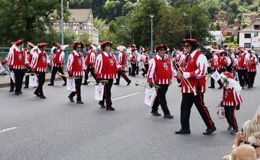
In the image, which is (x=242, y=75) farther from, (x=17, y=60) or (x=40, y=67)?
(x=17, y=60)

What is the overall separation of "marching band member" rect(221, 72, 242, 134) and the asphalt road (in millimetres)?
274

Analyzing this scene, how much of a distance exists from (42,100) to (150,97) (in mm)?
4756

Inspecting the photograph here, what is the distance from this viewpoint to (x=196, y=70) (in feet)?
27.5

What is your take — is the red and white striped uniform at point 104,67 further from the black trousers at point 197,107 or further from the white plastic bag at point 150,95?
the black trousers at point 197,107

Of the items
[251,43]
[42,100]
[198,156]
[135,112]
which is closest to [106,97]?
[135,112]

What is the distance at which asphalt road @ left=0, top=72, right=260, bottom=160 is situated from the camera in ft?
22.8

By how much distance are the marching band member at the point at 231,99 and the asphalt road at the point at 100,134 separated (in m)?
0.27

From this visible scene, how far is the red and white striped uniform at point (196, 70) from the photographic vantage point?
8.36 metres

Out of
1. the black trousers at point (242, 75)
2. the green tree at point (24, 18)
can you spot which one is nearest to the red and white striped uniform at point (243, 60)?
the black trousers at point (242, 75)

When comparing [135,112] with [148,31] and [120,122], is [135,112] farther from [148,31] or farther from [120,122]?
[148,31]

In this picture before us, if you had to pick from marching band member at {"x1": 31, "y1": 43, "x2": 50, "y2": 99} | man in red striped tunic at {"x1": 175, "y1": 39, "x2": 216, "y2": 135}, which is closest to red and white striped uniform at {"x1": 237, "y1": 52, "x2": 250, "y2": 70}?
marching band member at {"x1": 31, "y1": 43, "x2": 50, "y2": 99}

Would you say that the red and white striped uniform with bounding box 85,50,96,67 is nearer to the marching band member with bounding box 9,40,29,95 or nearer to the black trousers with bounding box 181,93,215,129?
the marching band member with bounding box 9,40,29,95

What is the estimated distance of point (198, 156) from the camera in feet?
22.7

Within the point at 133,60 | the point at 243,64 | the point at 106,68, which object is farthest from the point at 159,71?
the point at 133,60
